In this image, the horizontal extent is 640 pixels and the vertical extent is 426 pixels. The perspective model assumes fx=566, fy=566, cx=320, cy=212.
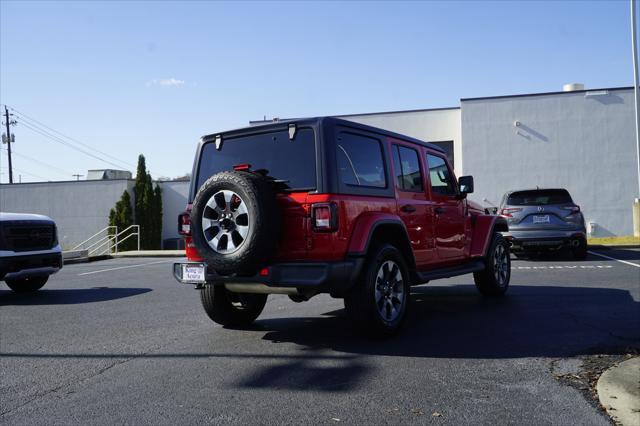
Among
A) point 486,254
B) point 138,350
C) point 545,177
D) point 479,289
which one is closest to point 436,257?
point 486,254

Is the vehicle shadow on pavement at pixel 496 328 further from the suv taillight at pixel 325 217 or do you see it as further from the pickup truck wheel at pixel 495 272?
the suv taillight at pixel 325 217

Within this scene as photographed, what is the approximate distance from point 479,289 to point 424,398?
4.82m

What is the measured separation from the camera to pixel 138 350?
5242 millimetres

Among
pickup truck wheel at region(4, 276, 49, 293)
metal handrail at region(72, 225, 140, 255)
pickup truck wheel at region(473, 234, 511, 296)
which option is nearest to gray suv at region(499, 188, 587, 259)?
pickup truck wheel at region(473, 234, 511, 296)

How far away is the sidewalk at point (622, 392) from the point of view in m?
3.28

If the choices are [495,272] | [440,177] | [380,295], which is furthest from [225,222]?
[495,272]

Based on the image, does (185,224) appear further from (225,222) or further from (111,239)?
(111,239)

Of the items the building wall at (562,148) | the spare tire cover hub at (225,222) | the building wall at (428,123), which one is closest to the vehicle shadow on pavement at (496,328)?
the spare tire cover hub at (225,222)

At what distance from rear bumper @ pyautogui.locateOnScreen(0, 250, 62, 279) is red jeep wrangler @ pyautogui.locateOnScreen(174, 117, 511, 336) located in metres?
4.50

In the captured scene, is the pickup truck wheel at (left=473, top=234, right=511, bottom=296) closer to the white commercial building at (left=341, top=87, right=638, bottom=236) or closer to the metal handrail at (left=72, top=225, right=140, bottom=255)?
the metal handrail at (left=72, top=225, right=140, bottom=255)

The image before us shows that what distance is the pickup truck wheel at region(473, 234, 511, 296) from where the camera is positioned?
26.0 ft

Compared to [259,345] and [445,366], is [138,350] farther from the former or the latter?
[445,366]

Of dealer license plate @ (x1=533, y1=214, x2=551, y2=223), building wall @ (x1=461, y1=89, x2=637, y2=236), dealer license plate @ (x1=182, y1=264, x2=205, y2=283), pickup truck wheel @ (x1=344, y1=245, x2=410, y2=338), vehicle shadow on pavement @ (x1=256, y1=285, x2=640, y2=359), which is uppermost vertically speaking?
building wall @ (x1=461, y1=89, x2=637, y2=236)

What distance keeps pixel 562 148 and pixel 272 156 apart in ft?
79.3
